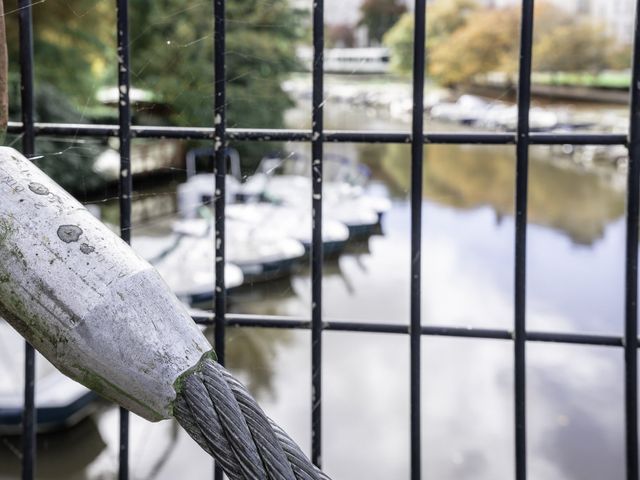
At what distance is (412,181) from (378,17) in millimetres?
4642

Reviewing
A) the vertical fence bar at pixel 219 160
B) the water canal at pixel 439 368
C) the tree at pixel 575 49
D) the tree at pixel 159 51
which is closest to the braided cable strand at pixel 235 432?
the vertical fence bar at pixel 219 160

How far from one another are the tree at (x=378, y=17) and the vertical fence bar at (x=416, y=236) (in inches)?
118

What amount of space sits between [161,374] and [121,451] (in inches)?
27.6

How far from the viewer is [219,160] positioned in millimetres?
1238

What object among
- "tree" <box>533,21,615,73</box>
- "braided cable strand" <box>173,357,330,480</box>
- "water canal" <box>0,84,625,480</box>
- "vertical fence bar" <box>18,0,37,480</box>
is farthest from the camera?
"tree" <box>533,21,615,73</box>

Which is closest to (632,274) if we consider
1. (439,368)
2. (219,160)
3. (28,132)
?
(219,160)

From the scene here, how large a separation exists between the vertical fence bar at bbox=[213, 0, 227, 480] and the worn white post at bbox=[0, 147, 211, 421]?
0.55 metres

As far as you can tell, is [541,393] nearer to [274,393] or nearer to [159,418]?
[274,393]

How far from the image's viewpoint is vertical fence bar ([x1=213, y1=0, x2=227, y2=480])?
120 centimetres

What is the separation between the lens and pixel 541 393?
6289 mm

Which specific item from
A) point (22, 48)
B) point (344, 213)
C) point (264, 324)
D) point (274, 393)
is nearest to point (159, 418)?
point (264, 324)

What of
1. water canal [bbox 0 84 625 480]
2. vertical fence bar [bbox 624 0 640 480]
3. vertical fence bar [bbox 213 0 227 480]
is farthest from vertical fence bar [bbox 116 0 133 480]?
water canal [bbox 0 84 625 480]

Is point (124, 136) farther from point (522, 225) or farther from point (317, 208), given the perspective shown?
point (522, 225)

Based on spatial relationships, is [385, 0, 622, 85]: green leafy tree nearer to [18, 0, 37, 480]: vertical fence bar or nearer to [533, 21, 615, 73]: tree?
[533, 21, 615, 73]: tree
